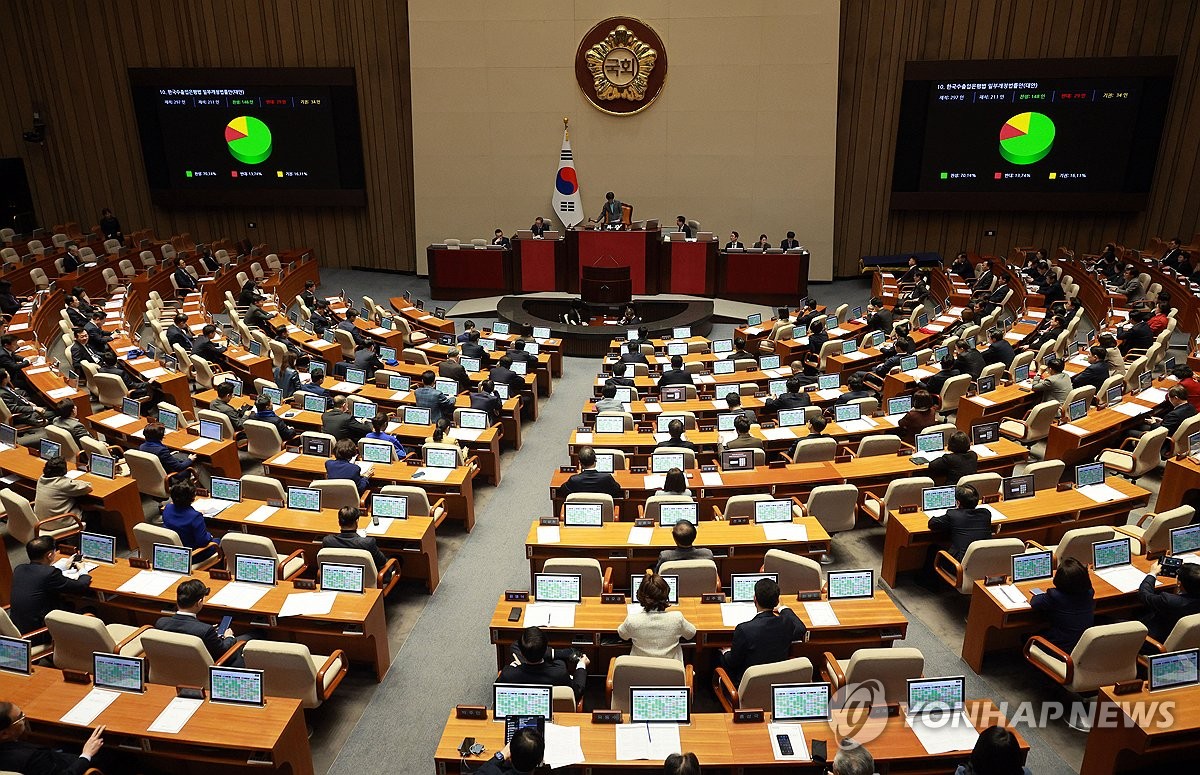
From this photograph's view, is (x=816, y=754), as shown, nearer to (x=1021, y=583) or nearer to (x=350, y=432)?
(x=1021, y=583)

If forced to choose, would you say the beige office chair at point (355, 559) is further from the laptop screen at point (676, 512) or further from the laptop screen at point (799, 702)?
the laptop screen at point (799, 702)

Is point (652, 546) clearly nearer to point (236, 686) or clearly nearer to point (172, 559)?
point (236, 686)

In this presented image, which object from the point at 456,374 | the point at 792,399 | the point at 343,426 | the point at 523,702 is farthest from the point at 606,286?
the point at 523,702

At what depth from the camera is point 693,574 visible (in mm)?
6477

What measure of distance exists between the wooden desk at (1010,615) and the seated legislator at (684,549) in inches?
85.2

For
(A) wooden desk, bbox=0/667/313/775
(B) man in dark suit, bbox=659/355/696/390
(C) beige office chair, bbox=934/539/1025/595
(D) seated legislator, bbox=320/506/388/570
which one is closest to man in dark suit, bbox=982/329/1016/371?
(B) man in dark suit, bbox=659/355/696/390

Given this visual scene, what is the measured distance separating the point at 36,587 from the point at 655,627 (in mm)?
4841

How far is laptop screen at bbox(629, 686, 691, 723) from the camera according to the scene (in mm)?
4992

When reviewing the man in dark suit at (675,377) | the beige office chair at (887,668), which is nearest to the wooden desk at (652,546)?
the beige office chair at (887,668)

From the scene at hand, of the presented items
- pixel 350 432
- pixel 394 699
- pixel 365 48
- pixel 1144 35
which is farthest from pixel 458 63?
pixel 394 699

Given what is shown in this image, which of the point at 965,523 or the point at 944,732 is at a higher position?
the point at 965,523

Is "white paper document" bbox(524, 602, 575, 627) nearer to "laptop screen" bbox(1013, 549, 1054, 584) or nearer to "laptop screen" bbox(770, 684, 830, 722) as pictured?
"laptop screen" bbox(770, 684, 830, 722)

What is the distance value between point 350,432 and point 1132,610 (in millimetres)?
8151

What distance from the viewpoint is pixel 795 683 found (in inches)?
197
